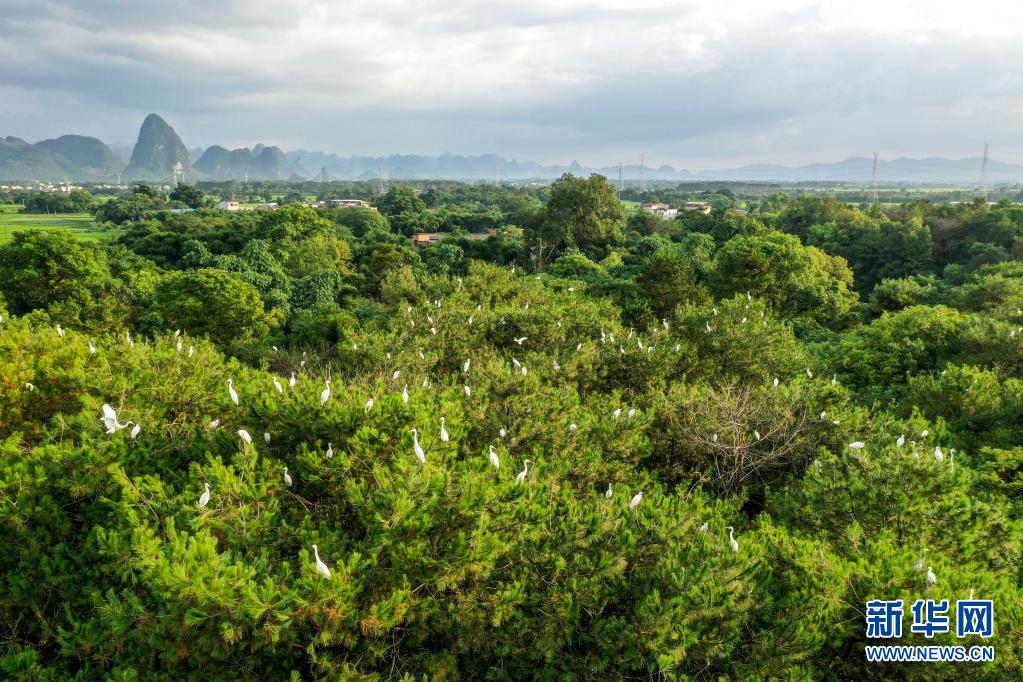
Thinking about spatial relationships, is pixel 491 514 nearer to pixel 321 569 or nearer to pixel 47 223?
pixel 321 569

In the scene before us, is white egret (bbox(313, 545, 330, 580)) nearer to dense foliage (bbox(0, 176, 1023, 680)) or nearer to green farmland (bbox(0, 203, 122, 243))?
dense foliage (bbox(0, 176, 1023, 680))

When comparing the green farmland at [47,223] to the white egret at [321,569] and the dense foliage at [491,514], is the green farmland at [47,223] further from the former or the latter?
the white egret at [321,569]

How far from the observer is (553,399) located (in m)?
9.51

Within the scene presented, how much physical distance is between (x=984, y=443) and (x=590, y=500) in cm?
784

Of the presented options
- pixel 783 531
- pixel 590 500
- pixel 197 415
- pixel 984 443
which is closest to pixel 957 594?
pixel 783 531

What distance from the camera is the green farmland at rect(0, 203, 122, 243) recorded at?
205ft

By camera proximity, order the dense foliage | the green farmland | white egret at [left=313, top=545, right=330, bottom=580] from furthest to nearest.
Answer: the green farmland, the dense foliage, white egret at [left=313, top=545, right=330, bottom=580]

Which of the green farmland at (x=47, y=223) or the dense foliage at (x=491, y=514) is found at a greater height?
the green farmland at (x=47, y=223)

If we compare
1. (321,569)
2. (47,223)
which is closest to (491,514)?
(321,569)

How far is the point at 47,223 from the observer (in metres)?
73.6

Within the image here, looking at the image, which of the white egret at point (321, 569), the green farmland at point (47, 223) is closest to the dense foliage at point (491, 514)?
Answer: the white egret at point (321, 569)

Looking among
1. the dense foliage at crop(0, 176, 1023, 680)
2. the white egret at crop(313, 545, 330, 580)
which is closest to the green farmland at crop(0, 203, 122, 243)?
the dense foliage at crop(0, 176, 1023, 680)

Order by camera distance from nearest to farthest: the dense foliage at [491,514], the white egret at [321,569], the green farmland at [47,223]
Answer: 1. the white egret at [321,569]
2. the dense foliage at [491,514]
3. the green farmland at [47,223]

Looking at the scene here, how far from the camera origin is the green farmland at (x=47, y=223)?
62.5 metres
